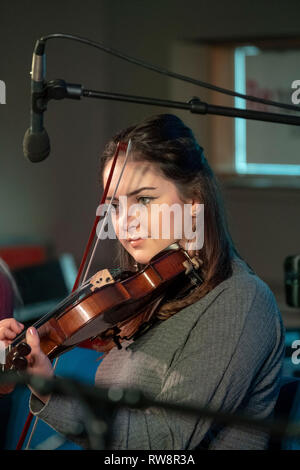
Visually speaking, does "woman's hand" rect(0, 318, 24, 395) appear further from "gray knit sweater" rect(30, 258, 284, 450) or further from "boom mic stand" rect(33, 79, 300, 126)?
"boom mic stand" rect(33, 79, 300, 126)

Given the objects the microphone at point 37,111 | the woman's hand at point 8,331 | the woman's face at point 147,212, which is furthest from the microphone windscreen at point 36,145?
the woman's hand at point 8,331

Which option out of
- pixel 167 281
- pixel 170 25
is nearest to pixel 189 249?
pixel 167 281

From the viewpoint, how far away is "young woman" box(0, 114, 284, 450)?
3.44 ft

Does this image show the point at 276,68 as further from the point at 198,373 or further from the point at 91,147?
the point at 198,373

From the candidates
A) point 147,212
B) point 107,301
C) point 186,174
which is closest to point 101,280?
point 107,301

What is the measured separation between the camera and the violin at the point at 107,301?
→ 1.18m

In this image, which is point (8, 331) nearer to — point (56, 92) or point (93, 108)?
point (56, 92)

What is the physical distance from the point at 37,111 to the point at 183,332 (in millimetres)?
472

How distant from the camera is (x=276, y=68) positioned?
4.05 meters

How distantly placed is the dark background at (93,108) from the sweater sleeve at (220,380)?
2.95m

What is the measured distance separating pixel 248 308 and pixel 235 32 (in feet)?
10.8

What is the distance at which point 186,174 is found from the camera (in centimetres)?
129

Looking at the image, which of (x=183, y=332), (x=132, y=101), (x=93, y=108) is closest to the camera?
(x=132, y=101)

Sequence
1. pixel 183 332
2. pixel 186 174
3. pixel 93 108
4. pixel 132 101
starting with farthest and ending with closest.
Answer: pixel 93 108, pixel 186 174, pixel 183 332, pixel 132 101
